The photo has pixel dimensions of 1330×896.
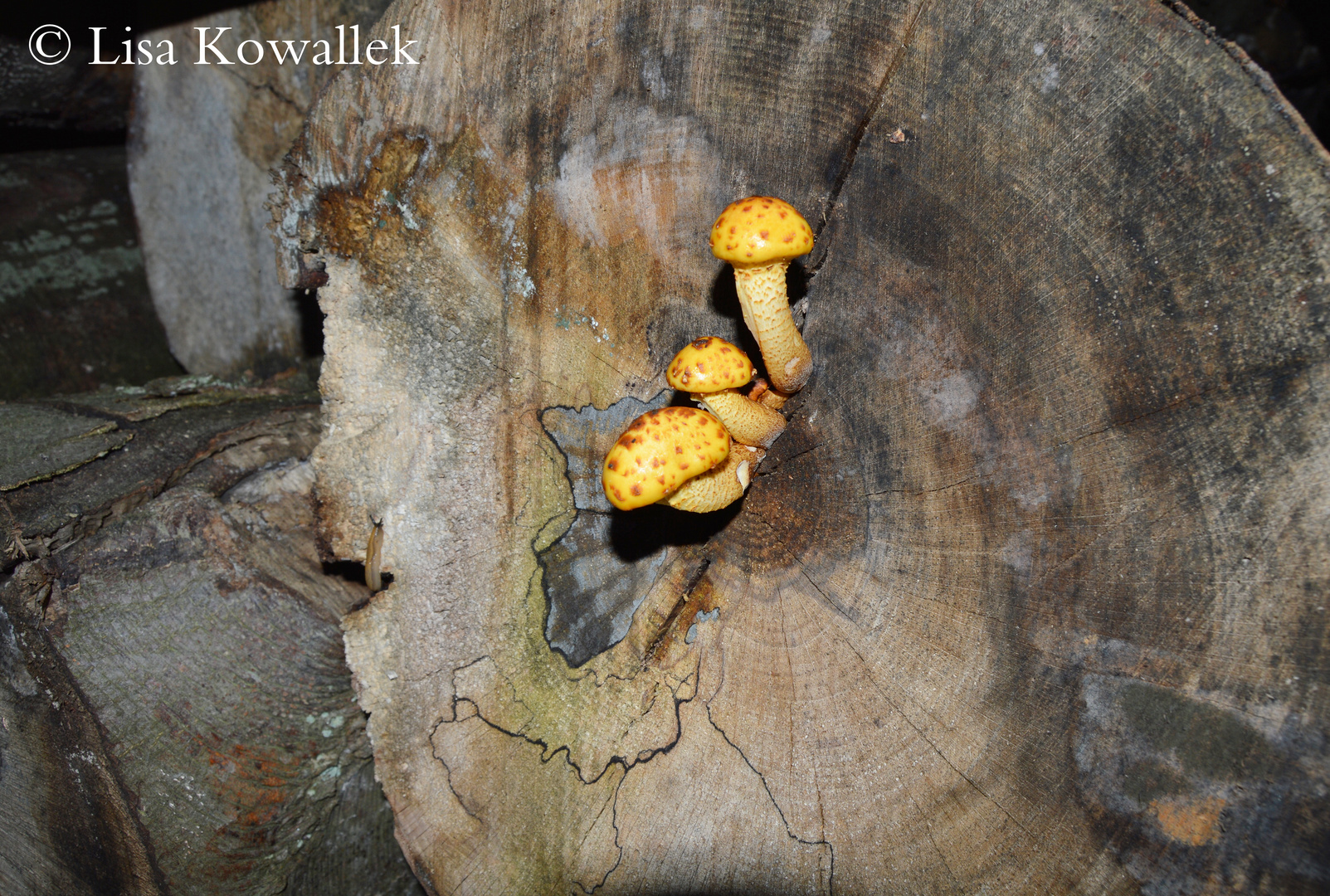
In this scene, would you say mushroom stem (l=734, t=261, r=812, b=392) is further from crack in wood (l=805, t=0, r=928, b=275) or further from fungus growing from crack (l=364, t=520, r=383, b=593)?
fungus growing from crack (l=364, t=520, r=383, b=593)

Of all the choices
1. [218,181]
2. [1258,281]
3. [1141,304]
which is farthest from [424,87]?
[218,181]

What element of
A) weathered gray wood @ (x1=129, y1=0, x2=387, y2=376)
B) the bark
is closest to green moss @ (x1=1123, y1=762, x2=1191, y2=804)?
the bark

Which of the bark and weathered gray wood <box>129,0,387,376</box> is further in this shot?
Answer: weathered gray wood <box>129,0,387,376</box>

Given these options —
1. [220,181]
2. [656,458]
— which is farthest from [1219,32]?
[220,181]

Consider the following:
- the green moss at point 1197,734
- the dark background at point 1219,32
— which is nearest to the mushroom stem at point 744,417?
the green moss at point 1197,734

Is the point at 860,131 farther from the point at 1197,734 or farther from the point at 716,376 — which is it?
the point at 1197,734

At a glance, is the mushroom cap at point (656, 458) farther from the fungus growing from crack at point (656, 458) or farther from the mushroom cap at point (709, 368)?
the mushroom cap at point (709, 368)
